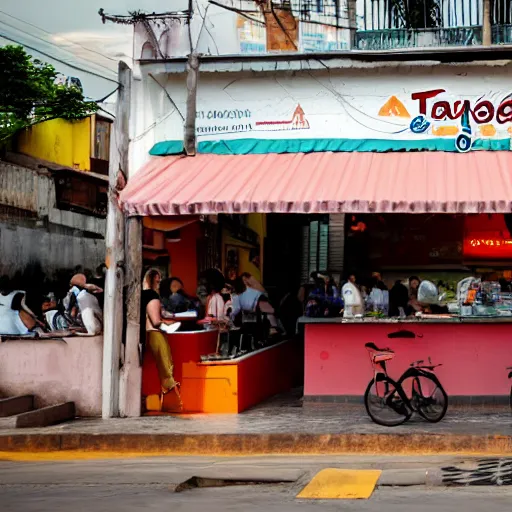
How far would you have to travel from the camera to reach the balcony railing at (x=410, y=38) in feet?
55.1

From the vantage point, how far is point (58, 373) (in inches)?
604

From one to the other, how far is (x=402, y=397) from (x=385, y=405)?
0.24m

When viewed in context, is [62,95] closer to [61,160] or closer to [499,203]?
[61,160]

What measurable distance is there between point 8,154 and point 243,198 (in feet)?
52.0

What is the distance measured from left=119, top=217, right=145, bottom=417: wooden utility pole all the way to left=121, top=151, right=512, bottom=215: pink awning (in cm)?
64

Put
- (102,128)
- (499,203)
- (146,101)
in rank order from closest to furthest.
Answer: (499,203) < (146,101) < (102,128)

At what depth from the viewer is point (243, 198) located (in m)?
14.6

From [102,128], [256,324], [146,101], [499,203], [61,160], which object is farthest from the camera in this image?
[102,128]

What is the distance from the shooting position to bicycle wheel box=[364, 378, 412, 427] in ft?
45.4

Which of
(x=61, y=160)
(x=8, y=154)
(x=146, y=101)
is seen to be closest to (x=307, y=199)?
(x=146, y=101)

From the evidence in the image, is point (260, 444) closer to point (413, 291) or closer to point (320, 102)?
point (320, 102)

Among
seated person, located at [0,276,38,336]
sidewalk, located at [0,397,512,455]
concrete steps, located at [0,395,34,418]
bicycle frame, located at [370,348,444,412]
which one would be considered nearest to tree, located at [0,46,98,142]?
seated person, located at [0,276,38,336]

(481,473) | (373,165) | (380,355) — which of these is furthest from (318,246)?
(481,473)

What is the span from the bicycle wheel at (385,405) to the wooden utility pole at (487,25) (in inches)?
216
